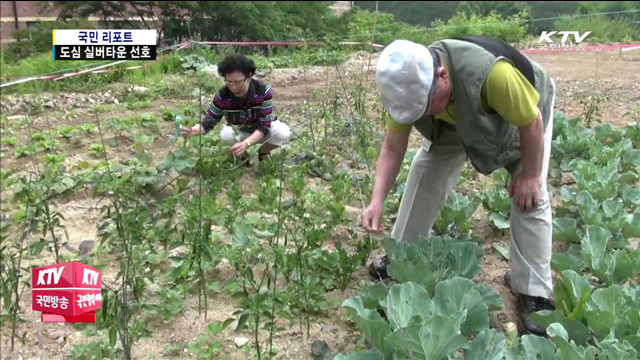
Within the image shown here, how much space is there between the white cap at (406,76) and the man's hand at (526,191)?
1.68 feet

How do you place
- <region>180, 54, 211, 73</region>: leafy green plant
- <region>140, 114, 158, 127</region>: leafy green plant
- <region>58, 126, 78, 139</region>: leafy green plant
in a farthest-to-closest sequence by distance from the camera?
<region>180, 54, 211, 73</region>: leafy green plant
<region>140, 114, 158, 127</region>: leafy green plant
<region>58, 126, 78, 139</region>: leafy green plant

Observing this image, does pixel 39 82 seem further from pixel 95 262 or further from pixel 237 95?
pixel 95 262

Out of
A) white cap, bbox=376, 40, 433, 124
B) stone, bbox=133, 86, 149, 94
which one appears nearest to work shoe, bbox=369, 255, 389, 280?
white cap, bbox=376, 40, 433, 124

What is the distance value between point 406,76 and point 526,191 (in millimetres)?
668

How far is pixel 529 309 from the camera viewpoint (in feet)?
7.32

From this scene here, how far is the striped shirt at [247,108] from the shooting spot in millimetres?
3582

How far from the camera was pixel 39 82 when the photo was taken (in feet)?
20.2

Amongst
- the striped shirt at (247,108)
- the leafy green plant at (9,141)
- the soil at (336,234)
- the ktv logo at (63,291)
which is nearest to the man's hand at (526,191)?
the soil at (336,234)

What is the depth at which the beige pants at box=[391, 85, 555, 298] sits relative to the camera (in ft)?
7.17

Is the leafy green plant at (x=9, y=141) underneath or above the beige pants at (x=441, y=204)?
underneath

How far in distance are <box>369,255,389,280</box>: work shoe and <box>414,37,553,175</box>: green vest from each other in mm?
614

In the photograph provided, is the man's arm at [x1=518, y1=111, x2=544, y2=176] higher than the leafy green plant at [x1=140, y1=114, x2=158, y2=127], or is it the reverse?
the man's arm at [x1=518, y1=111, x2=544, y2=176]

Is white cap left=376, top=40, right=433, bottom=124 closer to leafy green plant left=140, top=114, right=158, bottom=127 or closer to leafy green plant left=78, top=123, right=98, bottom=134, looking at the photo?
leafy green plant left=140, top=114, right=158, bottom=127

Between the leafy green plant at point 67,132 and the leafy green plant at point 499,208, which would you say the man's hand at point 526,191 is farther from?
the leafy green plant at point 67,132
